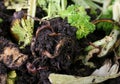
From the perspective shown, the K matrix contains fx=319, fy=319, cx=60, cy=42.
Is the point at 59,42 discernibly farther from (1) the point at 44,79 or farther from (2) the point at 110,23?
(2) the point at 110,23

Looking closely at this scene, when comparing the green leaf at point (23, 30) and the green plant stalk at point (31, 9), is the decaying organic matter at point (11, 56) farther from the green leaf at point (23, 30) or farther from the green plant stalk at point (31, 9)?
the green plant stalk at point (31, 9)

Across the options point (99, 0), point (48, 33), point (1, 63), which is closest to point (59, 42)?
point (48, 33)

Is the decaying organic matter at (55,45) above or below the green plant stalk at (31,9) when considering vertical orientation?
below

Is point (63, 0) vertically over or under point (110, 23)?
over

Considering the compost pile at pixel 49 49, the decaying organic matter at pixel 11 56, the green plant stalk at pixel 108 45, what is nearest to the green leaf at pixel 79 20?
the compost pile at pixel 49 49

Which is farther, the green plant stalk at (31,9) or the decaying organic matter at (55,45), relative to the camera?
the green plant stalk at (31,9)

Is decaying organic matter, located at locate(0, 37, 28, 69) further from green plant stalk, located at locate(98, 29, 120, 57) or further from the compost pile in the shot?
green plant stalk, located at locate(98, 29, 120, 57)

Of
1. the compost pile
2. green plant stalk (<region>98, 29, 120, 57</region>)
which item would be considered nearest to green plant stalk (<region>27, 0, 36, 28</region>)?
the compost pile

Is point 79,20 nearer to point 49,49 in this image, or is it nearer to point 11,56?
point 49,49
